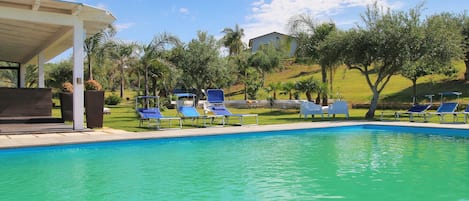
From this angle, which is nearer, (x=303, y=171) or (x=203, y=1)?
(x=303, y=171)

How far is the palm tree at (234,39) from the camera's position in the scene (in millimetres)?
57750

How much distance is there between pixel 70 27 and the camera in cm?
1230

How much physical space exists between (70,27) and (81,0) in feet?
4.07

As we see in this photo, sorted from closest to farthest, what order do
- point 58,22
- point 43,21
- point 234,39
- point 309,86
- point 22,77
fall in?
point 43,21
point 58,22
point 22,77
point 309,86
point 234,39

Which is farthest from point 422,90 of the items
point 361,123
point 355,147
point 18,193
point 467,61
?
point 18,193

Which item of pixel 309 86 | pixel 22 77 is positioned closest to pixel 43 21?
pixel 22 77

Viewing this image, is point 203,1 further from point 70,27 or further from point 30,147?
point 30,147

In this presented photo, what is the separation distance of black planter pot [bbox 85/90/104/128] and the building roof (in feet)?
6.49

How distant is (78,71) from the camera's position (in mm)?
11758

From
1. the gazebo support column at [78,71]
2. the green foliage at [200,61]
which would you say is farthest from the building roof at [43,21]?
the green foliage at [200,61]

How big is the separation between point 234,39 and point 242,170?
170 ft

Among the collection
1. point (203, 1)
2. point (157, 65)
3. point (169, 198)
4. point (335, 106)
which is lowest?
point (169, 198)

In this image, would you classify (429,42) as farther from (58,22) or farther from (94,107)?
(58,22)

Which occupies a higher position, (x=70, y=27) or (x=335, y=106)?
(x=70, y=27)
